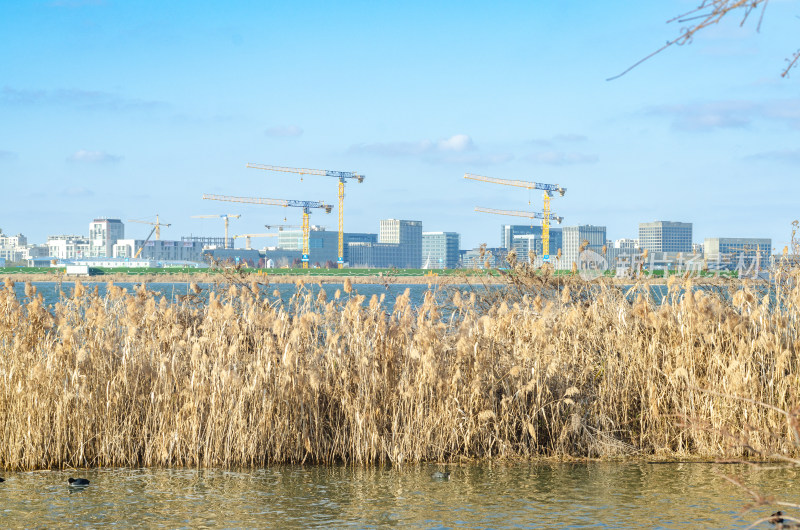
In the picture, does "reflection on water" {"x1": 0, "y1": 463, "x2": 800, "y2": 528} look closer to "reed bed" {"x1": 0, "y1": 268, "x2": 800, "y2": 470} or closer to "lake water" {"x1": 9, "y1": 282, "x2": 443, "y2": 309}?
"reed bed" {"x1": 0, "y1": 268, "x2": 800, "y2": 470}

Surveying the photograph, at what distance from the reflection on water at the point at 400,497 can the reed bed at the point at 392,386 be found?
0.36 m

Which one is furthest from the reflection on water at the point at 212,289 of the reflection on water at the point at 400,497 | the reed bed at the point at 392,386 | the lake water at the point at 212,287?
the reflection on water at the point at 400,497

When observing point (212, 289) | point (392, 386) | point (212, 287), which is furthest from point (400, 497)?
point (212, 287)

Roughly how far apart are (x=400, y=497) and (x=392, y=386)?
75.2 inches

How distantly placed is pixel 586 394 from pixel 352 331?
3.36 metres

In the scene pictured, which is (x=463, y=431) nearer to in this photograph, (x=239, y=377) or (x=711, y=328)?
(x=239, y=377)

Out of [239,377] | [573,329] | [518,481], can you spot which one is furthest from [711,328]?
[239,377]

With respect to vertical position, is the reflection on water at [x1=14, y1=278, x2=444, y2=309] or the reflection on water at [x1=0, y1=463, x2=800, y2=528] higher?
the reflection on water at [x1=14, y1=278, x2=444, y2=309]

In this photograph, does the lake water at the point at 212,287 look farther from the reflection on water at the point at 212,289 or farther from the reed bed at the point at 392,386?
the reed bed at the point at 392,386

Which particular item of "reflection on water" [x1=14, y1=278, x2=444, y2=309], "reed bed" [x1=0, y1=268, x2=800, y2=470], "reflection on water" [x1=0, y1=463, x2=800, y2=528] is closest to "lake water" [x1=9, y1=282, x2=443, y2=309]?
"reflection on water" [x1=14, y1=278, x2=444, y2=309]

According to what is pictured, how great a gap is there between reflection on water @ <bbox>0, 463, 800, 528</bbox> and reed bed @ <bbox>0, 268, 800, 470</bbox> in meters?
0.36

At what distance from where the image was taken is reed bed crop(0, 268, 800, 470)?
11180 mm

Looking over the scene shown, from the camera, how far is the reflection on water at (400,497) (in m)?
9.08

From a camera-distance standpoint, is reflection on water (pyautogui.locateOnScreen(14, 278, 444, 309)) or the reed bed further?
reflection on water (pyautogui.locateOnScreen(14, 278, 444, 309))
